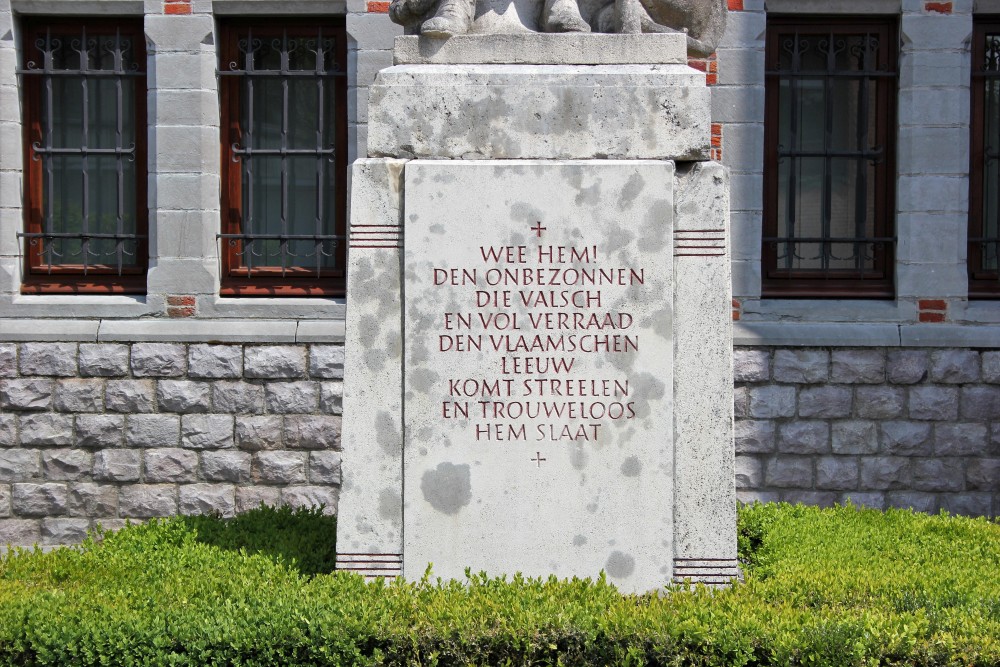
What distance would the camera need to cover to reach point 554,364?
477 centimetres

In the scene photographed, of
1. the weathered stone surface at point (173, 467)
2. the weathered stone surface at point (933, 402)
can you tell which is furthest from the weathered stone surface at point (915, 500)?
the weathered stone surface at point (173, 467)

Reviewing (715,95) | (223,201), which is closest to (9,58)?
(223,201)

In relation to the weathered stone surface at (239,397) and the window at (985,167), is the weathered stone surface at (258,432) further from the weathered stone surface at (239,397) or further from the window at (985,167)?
the window at (985,167)

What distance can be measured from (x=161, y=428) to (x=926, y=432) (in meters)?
5.75

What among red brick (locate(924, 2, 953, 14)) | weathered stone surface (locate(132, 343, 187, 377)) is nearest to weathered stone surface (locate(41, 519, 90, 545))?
weathered stone surface (locate(132, 343, 187, 377))

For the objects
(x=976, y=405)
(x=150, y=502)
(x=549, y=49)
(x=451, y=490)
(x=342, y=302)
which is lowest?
(x=150, y=502)

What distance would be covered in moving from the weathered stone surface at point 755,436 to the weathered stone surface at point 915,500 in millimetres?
1001

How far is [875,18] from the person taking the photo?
9.27 meters

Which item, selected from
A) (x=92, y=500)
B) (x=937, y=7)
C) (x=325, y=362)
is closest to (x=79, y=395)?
(x=92, y=500)

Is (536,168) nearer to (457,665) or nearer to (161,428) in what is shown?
(457,665)

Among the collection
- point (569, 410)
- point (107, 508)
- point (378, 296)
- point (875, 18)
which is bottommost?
point (107, 508)

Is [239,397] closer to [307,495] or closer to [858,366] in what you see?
[307,495]

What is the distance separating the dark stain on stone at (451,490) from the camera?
15.6 ft

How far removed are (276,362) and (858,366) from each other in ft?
14.3
